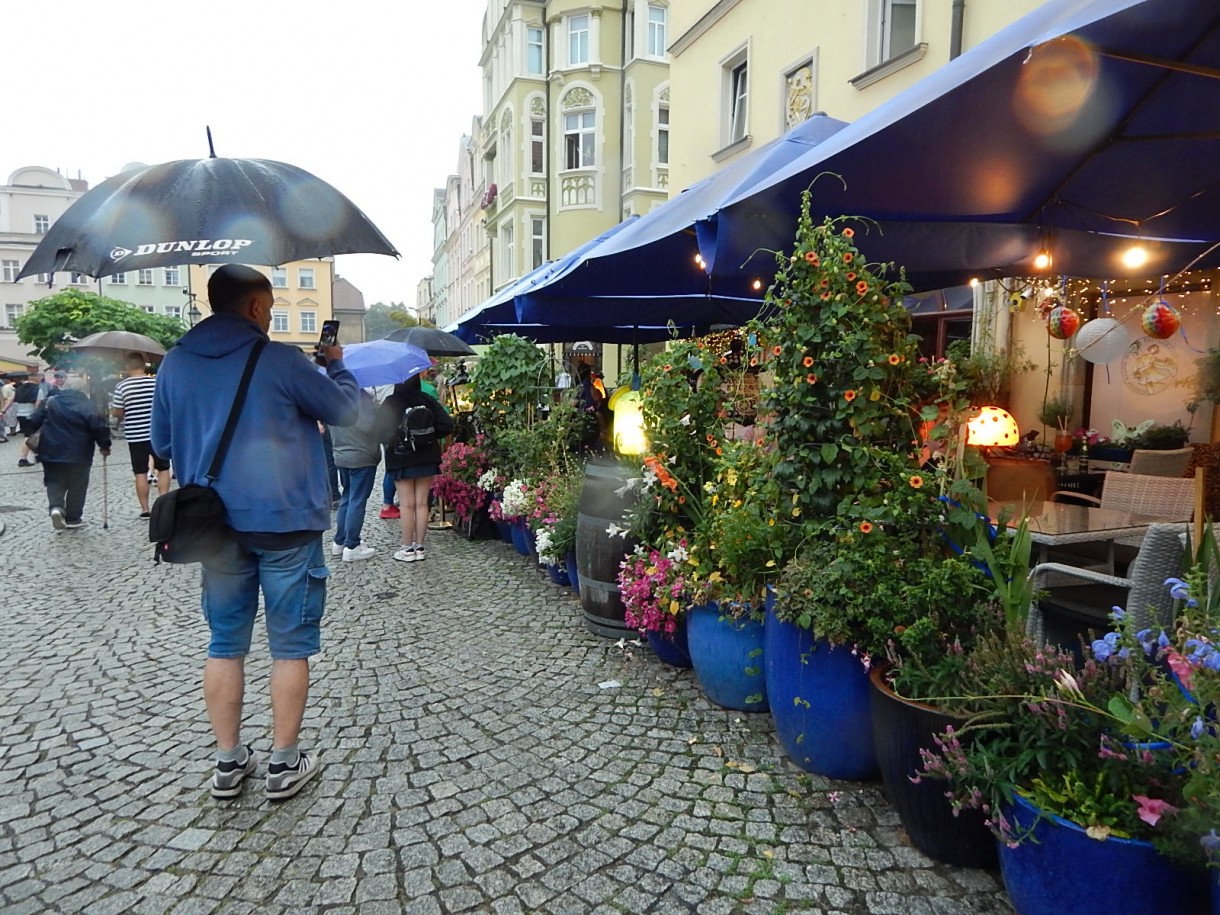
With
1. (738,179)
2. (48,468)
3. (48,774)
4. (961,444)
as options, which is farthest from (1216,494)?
(48,468)

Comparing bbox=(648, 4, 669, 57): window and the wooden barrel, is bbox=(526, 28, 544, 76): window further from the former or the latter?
the wooden barrel

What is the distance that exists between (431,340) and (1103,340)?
6.27 m

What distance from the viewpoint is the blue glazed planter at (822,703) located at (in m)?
2.69

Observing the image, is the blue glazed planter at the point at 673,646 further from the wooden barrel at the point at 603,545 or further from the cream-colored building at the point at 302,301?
the cream-colored building at the point at 302,301

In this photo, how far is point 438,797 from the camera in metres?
2.73

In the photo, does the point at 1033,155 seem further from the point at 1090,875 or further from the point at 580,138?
the point at 580,138

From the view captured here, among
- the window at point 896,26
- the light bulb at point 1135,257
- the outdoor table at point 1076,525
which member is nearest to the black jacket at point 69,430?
the outdoor table at point 1076,525

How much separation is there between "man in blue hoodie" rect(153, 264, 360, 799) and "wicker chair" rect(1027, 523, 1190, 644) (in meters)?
2.55

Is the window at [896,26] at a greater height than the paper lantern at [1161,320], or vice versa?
the window at [896,26]

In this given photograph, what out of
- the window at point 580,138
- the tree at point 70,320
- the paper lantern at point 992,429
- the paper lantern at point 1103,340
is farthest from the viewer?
the tree at point 70,320

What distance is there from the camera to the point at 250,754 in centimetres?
293

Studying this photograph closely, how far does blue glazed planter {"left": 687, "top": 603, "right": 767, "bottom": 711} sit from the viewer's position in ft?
10.5

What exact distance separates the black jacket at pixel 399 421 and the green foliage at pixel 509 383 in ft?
2.54

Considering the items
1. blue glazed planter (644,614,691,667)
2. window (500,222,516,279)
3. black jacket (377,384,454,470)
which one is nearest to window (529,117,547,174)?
window (500,222,516,279)
